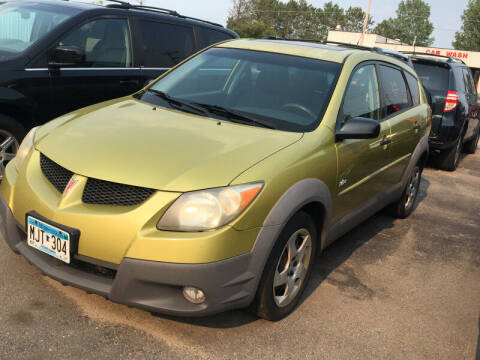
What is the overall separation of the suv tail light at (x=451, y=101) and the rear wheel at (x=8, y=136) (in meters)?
6.02

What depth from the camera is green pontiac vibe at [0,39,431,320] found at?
2553mm

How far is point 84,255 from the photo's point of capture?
2.61 metres

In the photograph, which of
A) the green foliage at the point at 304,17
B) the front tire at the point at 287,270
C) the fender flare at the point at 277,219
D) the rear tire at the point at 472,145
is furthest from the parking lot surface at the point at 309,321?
the green foliage at the point at 304,17

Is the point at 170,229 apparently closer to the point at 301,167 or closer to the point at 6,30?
the point at 301,167

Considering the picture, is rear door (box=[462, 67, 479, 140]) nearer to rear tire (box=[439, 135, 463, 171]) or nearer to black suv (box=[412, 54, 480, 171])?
black suv (box=[412, 54, 480, 171])

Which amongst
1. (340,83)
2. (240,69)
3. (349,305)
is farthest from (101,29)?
(349,305)

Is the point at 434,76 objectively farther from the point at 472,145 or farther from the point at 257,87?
the point at 257,87

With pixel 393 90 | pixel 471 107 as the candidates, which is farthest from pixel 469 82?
pixel 393 90

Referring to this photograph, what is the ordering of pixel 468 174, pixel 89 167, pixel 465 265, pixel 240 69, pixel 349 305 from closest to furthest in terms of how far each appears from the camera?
1. pixel 89 167
2. pixel 349 305
3. pixel 240 69
4. pixel 465 265
5. pixel 468 174

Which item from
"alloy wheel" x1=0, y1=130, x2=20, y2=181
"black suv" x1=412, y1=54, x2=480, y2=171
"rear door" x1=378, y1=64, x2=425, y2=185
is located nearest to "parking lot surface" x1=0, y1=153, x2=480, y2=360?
"rear door" x1=378, y1=64, x2=425, y2=185

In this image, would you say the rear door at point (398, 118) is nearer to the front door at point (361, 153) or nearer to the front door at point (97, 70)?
the front door at point (361, 153)

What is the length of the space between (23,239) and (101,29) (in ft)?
9.92

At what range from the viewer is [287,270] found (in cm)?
309

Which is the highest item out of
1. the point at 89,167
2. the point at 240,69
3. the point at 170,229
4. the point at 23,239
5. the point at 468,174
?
the point at 240,69
